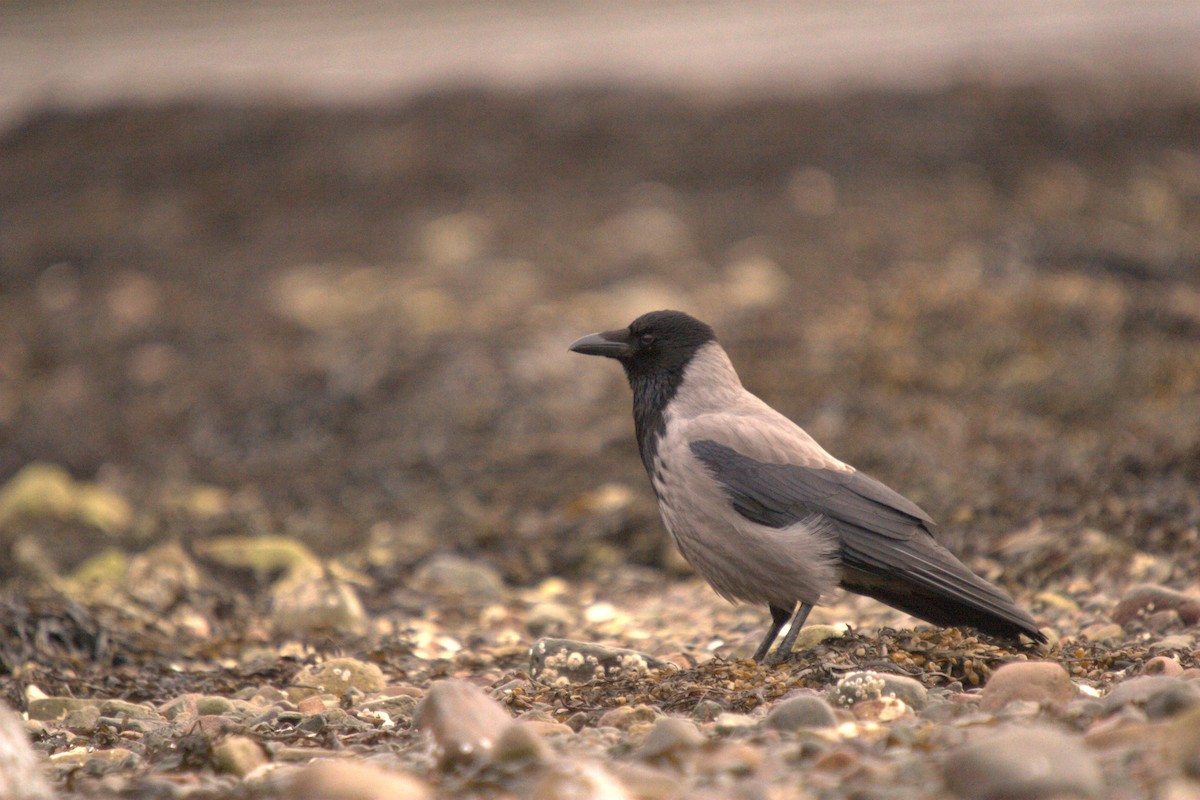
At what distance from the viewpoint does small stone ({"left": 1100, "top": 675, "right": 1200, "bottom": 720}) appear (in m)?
2.95

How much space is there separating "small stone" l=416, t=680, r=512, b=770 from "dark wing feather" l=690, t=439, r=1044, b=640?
4.32ft

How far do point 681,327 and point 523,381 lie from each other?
10.5ft

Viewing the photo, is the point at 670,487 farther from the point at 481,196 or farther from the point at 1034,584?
the point at 481,196

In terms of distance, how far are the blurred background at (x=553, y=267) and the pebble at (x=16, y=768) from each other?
2.64 meters

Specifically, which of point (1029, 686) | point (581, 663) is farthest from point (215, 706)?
point (1029, 686)

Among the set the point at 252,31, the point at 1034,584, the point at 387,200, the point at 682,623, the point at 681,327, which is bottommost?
the point at 682,623

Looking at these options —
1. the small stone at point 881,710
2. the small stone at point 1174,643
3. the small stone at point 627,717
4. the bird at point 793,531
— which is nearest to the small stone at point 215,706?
the small stone at point 627,717

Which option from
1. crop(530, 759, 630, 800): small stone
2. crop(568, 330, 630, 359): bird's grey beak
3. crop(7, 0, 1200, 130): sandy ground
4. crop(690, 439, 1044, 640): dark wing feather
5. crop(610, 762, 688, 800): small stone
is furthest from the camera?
crop(7, 0, 1200, 130): sandy ground

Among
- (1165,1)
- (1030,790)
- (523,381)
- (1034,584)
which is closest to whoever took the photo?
(1030,790)

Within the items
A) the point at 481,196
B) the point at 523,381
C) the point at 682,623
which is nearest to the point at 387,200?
the point at 481,196

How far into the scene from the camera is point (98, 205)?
12.1 meters

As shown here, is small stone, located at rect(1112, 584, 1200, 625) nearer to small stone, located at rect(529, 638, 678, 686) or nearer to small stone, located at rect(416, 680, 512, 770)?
small stone, located at rect(529, 638, 678, 686)

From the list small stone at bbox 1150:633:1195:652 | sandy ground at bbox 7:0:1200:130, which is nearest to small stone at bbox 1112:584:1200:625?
small stone at bbox 1150:633:1195:652

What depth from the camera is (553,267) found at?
398 inches
